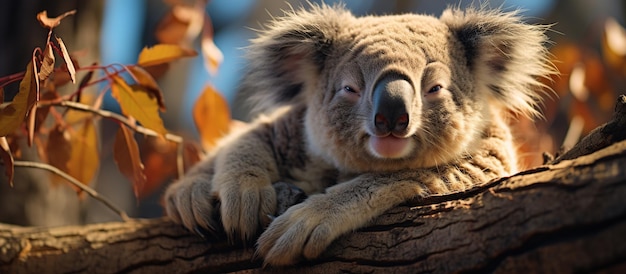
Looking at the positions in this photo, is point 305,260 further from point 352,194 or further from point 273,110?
point 273,110

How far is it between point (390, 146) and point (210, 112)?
4.24 feet

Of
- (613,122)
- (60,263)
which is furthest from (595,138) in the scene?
(60,263)

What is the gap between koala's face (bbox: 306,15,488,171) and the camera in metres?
2.47

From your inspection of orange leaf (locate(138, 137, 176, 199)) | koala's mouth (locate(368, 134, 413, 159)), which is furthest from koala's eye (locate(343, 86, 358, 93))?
orange leaf (locate(138, 137, 176, 199))

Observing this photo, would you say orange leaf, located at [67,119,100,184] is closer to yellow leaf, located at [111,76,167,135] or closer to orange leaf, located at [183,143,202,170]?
yellow leaf, located at [111,76,167,135]

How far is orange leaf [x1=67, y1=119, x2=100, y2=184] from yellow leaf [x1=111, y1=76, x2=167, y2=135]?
1.33 ft

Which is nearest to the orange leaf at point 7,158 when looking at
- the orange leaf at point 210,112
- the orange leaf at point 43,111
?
the orange leaf at point 43,111

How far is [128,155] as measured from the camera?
9.09 ft

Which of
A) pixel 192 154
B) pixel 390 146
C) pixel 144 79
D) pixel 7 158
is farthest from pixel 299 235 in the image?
pixel 192 154

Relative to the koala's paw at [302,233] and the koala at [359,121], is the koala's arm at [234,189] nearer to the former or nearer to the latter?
the koala at [359,121]

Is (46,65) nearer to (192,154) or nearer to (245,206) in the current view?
(245,206)

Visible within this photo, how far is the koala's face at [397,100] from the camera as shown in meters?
2.47

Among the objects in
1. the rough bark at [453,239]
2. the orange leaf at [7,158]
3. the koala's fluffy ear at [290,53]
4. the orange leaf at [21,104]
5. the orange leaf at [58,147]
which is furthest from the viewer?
the koala's fluffy ear at [290,53]

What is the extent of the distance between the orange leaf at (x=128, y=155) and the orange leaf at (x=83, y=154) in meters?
0.24
